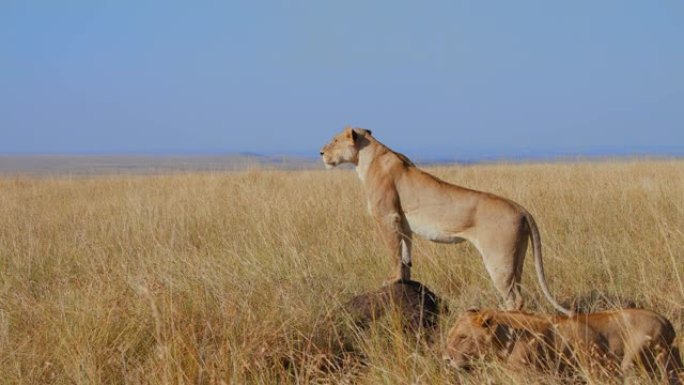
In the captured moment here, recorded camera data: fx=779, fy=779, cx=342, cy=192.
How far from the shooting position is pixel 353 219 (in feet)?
34.2

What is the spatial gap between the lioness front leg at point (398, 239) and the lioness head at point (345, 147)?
0.81m

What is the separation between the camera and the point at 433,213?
6613 millimetres

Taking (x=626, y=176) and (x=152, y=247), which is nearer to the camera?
(x=152, y=247)

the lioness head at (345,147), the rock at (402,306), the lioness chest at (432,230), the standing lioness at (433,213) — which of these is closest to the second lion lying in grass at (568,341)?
the standing lioness at (433,213)

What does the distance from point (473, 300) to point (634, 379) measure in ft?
7.17

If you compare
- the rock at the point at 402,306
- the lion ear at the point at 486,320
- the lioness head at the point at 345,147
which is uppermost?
the lioness head at the point at 345,147

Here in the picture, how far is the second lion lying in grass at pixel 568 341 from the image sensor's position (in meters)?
4.27

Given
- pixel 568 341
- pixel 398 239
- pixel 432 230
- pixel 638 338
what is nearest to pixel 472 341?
pixel 568 341

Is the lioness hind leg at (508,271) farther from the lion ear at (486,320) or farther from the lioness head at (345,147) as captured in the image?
the lioness head at (345,147)

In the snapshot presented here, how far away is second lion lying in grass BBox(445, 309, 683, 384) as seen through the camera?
4.27m

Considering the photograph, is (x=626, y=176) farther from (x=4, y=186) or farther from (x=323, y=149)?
(x=4, y=186)

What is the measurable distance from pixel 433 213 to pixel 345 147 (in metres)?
1.29

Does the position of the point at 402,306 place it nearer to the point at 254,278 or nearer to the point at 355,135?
the point at 254,278

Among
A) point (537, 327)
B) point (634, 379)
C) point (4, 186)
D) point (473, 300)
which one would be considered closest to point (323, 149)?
point (473, 300)
